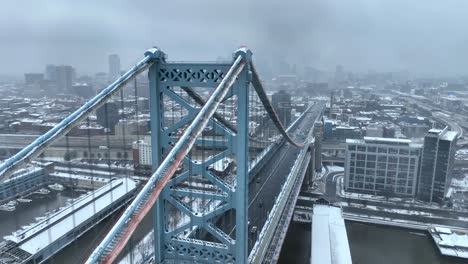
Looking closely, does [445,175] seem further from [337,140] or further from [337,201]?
[337,140]

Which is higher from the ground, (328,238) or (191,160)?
(191,160)

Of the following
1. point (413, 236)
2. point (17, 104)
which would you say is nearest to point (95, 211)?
point (413, 236)

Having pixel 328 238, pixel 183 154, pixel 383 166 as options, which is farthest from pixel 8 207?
Result: pixel 383 166

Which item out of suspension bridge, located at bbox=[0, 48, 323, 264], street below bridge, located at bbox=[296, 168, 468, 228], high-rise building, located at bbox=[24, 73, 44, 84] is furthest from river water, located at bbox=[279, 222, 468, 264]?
high-rise building, located at bbox=[24, 73, 44, 84]

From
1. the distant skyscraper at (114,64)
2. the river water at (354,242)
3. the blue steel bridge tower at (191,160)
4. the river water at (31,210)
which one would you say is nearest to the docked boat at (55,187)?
the river water at (31,210)

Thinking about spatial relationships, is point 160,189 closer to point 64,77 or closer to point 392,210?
point 392,210
